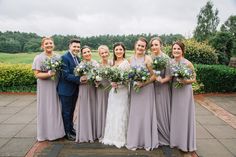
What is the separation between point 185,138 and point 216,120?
2.97m

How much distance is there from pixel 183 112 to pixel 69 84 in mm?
2293

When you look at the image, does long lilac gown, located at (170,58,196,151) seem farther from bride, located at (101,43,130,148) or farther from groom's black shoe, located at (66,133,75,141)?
groom's black shoe, located at (66,133,75,141)

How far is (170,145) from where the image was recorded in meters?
6.43

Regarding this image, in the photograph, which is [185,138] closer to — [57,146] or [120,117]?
[120,117]

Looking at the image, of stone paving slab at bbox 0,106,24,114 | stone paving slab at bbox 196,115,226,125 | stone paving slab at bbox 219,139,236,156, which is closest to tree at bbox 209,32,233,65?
stone paving slab at bbox 196,115,226,125

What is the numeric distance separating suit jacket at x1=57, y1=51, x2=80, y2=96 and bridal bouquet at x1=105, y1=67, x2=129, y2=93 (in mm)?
734

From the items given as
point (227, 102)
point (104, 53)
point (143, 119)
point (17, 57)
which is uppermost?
point (104, 53)

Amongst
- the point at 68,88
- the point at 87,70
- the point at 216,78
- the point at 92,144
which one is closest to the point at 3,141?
the point at 68,88

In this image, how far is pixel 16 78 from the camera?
1317 centimetres

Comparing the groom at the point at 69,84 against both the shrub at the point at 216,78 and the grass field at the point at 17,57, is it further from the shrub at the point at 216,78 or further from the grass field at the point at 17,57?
the grass field at the point at 17,57

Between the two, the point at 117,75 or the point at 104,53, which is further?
the point at 104,53

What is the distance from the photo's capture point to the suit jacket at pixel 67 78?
6450mm

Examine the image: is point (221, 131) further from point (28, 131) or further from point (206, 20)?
point (206, 20)

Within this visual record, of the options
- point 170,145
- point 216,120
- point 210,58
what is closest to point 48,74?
point 170,145
